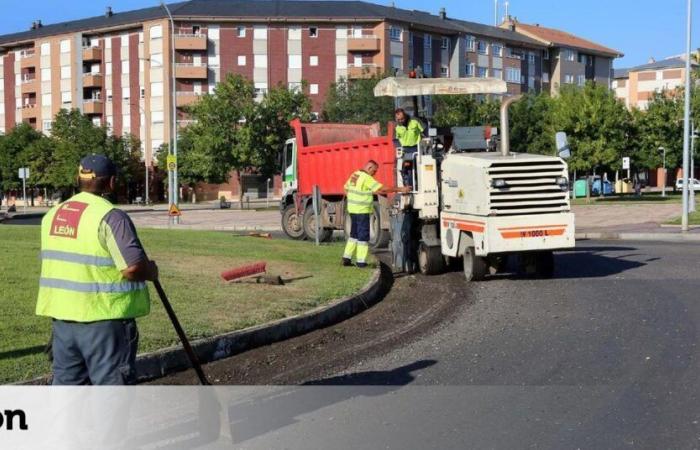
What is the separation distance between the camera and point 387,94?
1459cm

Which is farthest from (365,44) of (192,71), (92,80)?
(92,80)

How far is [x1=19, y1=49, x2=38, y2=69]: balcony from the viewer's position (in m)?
86.1

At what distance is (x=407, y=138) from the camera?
46.7ft

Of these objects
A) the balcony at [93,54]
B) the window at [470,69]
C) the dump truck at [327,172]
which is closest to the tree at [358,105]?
the window at [470,69]

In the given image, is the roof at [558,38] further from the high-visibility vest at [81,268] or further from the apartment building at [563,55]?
the high-visibility vest at [81,268]

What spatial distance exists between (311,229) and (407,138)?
7.68 meters

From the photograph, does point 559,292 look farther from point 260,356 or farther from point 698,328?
point 260,356

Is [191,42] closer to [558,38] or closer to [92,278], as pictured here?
[558,38]

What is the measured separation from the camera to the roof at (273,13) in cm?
7512

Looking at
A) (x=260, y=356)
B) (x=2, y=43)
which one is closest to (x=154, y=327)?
(x=260, y=356)

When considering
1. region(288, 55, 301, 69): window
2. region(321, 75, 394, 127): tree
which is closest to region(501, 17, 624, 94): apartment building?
region(288, 55, 301, 69): window

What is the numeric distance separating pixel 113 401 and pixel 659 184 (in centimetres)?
9673

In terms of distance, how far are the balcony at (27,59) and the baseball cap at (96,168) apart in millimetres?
88777

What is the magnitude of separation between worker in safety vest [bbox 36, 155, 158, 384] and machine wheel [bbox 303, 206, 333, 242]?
16627 millimetres
